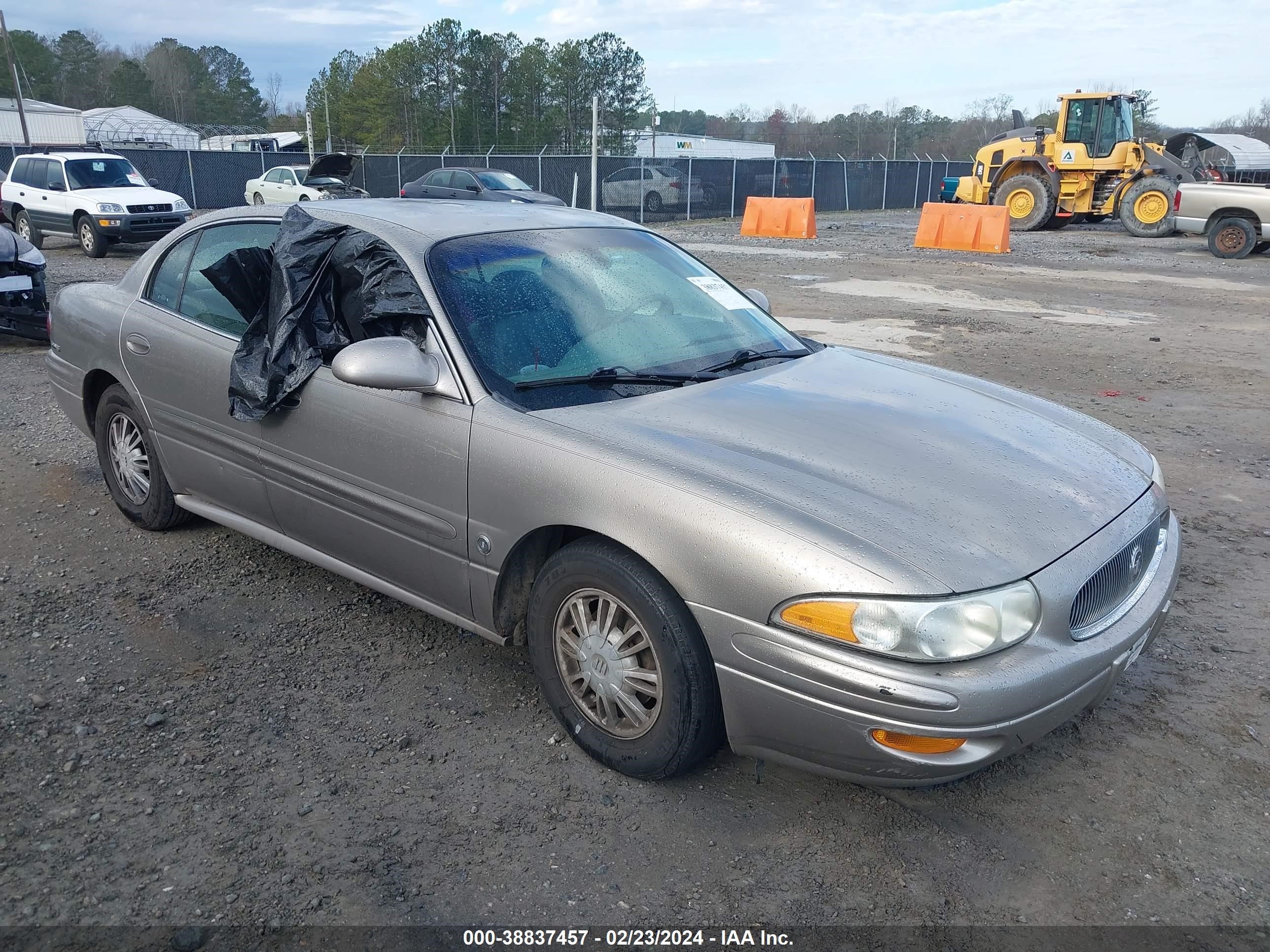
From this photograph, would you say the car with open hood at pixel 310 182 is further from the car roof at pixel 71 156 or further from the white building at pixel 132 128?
the white building at pixel 132 128

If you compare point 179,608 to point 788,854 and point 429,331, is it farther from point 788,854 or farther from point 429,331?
point 788,854

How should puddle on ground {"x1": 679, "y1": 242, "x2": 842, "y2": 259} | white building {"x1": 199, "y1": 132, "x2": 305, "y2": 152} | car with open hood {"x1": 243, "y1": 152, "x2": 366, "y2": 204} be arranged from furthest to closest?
white building {"x1": 199, "y1": 132, "x2": 305, "y2": 152}, car with open hood {"x1": 243, "y1": 152, "x2": 366, "y2": 204}, puddle on ground {"x1": 679, "y1": 242, "x2": 842, "y2": 259}

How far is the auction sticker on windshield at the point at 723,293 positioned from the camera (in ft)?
13.4

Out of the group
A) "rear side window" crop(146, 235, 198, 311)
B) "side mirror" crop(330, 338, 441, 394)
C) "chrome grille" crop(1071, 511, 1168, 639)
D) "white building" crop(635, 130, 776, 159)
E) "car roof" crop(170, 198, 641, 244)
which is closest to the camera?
"chrome grille" crop(1071, 511, 1168, 639)

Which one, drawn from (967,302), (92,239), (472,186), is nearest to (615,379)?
(967,302)

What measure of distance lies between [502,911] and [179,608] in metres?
2.33

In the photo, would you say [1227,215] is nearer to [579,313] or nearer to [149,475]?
[579,313]

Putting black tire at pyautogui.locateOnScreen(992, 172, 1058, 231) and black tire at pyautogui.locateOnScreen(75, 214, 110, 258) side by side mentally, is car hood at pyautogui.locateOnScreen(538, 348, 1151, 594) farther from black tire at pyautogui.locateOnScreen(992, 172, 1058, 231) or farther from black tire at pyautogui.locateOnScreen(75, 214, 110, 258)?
black tire at pyautogui.locateOnScreen(992, 172, 1058, 231)

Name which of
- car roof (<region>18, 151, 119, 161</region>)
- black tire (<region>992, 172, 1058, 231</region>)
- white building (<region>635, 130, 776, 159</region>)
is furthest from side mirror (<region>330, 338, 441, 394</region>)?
white building (<region>635, 130, 776, 159</region>)

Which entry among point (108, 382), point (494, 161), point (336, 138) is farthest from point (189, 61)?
point (108, 382)

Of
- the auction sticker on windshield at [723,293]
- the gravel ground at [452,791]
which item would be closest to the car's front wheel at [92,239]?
the gravel ground at [452,791]

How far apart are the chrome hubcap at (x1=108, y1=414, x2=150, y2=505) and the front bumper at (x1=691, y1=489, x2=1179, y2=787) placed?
3.24 metres

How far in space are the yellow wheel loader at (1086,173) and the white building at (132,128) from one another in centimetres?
4460

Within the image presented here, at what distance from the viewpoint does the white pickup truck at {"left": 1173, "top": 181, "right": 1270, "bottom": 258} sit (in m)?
18.7
